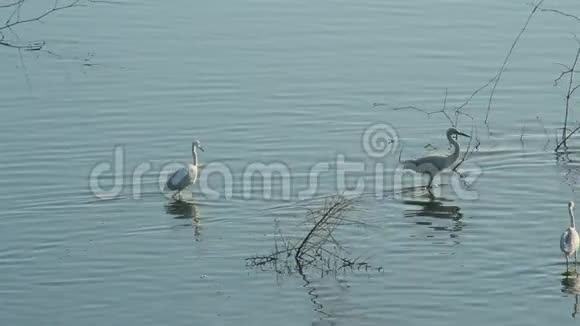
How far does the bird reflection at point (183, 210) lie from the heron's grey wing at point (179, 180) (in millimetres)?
212

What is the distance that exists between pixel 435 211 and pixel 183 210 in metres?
3.40

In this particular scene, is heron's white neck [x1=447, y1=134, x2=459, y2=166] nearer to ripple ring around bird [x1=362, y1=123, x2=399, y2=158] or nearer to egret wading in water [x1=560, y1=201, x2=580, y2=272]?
ripple ring around bird [x1=362, y1=123, x2=399, y2=158]

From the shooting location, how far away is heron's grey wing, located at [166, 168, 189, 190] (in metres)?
18.6

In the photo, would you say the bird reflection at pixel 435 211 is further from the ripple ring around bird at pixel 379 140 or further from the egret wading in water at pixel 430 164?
the ripple ring around bird at pixel 379 140

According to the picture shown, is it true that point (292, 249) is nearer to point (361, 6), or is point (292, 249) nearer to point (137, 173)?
point (137, 173)

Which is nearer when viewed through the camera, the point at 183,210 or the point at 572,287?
the point at 572,287

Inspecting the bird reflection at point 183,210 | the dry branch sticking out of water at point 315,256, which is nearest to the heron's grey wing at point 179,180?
the bird reflection at point 183,210

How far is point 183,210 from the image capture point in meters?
18.1

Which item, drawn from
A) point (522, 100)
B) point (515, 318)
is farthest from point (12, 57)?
point (515, 318)

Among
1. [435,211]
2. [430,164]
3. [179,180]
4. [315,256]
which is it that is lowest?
[315,256]

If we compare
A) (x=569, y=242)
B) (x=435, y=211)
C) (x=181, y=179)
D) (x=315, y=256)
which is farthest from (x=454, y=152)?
(x=569, y=242)

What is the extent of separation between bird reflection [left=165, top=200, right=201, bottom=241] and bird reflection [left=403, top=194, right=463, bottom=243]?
2787 millimetres

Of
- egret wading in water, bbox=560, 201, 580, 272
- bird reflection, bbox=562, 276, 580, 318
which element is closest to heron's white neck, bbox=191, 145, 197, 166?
egret wading in water, bbox=560, 201, 580, 272

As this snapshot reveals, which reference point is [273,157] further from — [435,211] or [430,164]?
[435,211]
